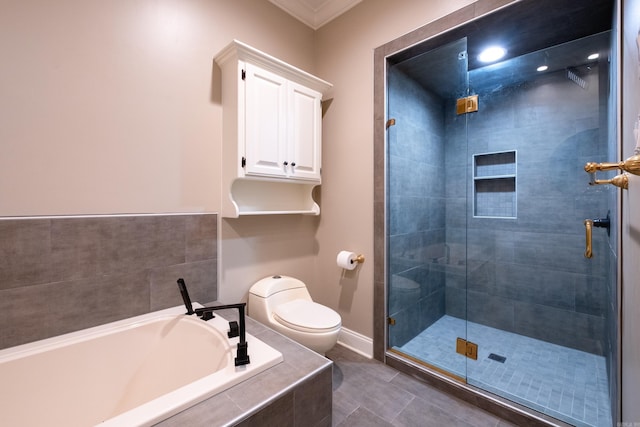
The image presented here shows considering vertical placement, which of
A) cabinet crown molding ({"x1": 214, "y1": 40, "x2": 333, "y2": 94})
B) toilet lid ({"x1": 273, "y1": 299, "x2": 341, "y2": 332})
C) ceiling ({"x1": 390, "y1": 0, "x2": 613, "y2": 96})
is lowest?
toilet lid ({"x1": 273, "y1": 299, "x2": 341, "y2": 332})

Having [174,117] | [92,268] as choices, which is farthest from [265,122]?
[92,268]

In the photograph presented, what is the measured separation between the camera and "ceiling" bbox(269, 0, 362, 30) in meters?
2.31

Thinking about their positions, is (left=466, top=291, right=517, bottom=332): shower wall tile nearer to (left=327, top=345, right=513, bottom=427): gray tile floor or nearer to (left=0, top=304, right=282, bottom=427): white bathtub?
(left=327, top=345, right=513, bottom=427): gray tile floor

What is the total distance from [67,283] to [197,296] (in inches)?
26.7

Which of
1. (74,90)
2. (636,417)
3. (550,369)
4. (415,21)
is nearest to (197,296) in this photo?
(74,90)

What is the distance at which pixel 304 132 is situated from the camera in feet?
7.12

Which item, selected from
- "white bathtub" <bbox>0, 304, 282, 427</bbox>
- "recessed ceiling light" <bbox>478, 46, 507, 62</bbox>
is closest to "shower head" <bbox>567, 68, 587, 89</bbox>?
"recessed ceiling light" <bbox>478, 46, 507, 62</bbox>

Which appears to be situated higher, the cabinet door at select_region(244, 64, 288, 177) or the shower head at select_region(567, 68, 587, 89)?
the shower head at select_region(567, 68, 587, 89)

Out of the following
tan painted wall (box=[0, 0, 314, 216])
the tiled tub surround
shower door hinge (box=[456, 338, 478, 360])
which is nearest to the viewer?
the tiled tub surround

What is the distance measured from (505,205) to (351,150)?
159 cm

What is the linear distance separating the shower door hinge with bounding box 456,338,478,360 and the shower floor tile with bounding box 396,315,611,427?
0.03 meters

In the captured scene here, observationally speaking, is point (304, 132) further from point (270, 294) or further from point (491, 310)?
point (491, 310)

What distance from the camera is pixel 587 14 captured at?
1.69 metres

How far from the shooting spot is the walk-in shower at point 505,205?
1.87 metres
